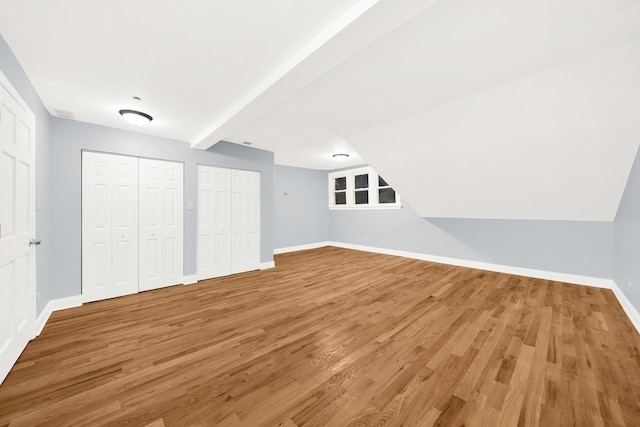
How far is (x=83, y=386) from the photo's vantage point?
170cm

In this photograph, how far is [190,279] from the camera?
4219mm

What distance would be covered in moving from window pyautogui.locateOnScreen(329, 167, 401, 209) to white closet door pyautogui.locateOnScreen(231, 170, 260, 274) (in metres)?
3.32

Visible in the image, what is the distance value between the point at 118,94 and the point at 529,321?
17.1 feet

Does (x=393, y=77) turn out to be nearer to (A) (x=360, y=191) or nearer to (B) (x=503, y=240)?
(B) (x=503, y=240)

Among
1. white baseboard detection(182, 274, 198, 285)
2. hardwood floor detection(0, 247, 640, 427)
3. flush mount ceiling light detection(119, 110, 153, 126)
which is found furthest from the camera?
white baseboard detection(182, 274, 198, 285)

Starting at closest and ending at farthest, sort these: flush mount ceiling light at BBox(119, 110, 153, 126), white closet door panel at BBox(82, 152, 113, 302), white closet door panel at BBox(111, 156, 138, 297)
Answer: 1. flush mount ceiling light at BBox(119, 110, 153, 126)
2. white closet door panel at BBox(82, 152, 113, 302)
3. white closet door panel at BBox(111, 156, 138, 297)

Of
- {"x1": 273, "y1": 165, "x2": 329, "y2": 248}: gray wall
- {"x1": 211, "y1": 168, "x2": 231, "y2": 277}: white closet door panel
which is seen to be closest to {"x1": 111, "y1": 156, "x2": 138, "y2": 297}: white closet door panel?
{"x1": 211, "y1": 168, "x2": 231, "y2": 277}: white closet door panel

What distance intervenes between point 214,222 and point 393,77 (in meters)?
3.88

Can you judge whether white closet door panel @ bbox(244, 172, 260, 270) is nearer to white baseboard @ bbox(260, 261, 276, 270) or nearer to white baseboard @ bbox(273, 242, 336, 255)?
white baseboard @ bbox(260, 261, 276, 270)

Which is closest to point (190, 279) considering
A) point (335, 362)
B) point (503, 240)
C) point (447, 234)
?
point (335, 362)

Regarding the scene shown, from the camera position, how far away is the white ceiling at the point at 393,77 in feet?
5.08

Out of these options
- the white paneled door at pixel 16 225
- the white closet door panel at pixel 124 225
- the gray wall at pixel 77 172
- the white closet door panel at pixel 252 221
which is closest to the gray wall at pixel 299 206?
the white closet door panel at pixel 252 221

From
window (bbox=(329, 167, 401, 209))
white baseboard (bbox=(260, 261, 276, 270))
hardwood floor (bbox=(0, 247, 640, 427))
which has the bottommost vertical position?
hardwood floor (bbox=(0, 247, 640, 427))

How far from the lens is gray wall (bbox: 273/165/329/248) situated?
7.07 m
